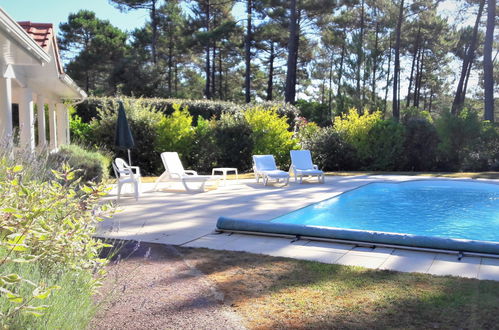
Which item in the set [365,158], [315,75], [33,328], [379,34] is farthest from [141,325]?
[315,75]

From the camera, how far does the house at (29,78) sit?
18.0ft

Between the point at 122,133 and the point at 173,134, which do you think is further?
the point at 173,134

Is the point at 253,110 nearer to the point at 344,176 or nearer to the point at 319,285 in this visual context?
the point at 344,176

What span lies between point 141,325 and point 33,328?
41.1 inches

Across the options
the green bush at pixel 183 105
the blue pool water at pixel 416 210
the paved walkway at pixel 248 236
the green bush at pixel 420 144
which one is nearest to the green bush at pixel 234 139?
the green bush at pixel 183 105

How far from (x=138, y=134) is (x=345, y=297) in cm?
1295

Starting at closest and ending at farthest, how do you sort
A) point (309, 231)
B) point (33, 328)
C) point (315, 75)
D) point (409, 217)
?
point (33, 328) < point (309, 231) < point (409, 217) < point (315, 75)

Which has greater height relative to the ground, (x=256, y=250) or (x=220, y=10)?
(x=220, y=10)

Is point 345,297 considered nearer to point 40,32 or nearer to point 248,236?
point 248,236

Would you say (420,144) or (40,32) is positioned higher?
(40,32)

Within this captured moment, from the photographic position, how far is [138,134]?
15516 mm

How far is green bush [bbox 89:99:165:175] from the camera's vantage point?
1516 centimetres

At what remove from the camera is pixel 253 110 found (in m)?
16.5

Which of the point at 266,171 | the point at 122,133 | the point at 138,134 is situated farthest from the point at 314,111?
the point at 122,133
